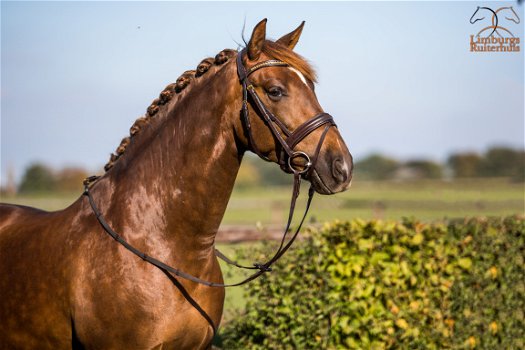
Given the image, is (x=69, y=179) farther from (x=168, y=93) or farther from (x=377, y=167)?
(x=168, y=93)

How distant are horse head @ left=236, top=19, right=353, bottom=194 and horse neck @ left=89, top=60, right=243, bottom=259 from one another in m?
0.13

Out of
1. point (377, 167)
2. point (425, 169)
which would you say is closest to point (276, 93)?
point (425, 169)

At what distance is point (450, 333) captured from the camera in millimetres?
5977

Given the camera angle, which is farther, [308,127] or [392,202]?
[392,202]

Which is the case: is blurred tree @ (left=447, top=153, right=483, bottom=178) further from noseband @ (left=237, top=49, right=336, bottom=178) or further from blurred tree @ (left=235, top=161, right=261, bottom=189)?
noseband @ (left=237, top=49, right=336, bottom=178)

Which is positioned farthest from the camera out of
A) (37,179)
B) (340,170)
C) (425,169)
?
(425,169)

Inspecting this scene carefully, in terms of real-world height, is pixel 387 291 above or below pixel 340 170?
below

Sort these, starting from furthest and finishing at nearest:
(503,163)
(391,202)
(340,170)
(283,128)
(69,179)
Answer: (503,163)
(69,179)
(391,202)
(283,128)
(340,170)

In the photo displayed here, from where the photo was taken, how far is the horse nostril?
3134mm

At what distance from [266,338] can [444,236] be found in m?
2.09

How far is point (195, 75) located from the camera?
12.1 ft

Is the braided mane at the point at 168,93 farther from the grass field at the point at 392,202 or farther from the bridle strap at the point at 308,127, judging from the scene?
the grass field at the point at 392,202

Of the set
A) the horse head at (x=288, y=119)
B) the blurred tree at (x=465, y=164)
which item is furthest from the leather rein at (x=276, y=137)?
the blurred tree at (x=465, y=164)

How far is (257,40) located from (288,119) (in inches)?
20.4
